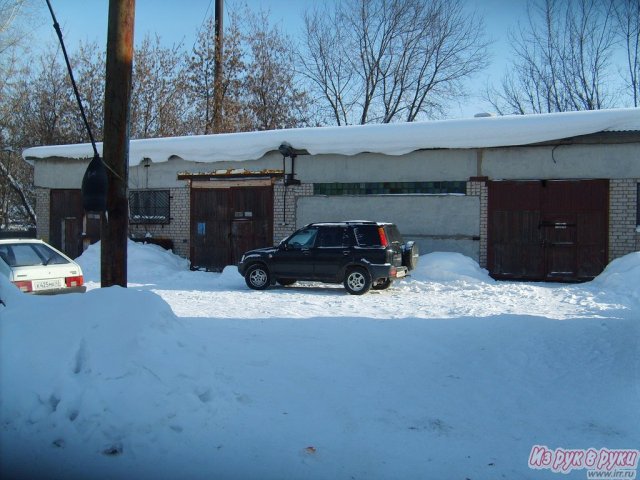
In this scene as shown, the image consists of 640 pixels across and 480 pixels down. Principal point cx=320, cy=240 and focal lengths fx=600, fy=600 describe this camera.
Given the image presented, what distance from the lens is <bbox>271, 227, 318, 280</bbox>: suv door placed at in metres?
13.1

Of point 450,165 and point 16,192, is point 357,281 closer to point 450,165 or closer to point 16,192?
point 450,165

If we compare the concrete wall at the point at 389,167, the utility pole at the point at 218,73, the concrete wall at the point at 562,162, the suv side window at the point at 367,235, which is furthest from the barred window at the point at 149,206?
the utility pole at the point at 218,73

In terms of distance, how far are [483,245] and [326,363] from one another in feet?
31.2

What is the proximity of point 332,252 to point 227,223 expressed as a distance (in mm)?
5576

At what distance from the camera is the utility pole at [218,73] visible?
31.1m

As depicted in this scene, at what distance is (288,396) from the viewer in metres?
5.38

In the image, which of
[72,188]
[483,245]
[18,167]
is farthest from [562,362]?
[18,167]

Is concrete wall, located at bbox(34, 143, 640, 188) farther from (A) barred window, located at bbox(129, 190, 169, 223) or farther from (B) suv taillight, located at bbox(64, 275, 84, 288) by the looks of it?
(B) suv taillight, located at bbox(64, 275, 84, 288)

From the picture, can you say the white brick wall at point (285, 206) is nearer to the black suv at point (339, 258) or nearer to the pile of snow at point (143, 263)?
the pile of snow at point (143, 263)

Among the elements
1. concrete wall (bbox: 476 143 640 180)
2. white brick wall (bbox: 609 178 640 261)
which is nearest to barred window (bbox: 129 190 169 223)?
concrete wall (bbox: 476 143 640 180)

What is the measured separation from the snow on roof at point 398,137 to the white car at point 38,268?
26.7 ft

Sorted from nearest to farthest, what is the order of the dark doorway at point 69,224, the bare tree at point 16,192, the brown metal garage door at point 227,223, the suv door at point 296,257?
the suv door at point 296,257
the brown metal garage door at point 227,223
the dark doorway at point 69,224
the bare tree at point 16,192

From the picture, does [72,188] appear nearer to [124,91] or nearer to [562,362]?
[124,91]

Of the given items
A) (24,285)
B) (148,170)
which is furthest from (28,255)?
(148,170)
